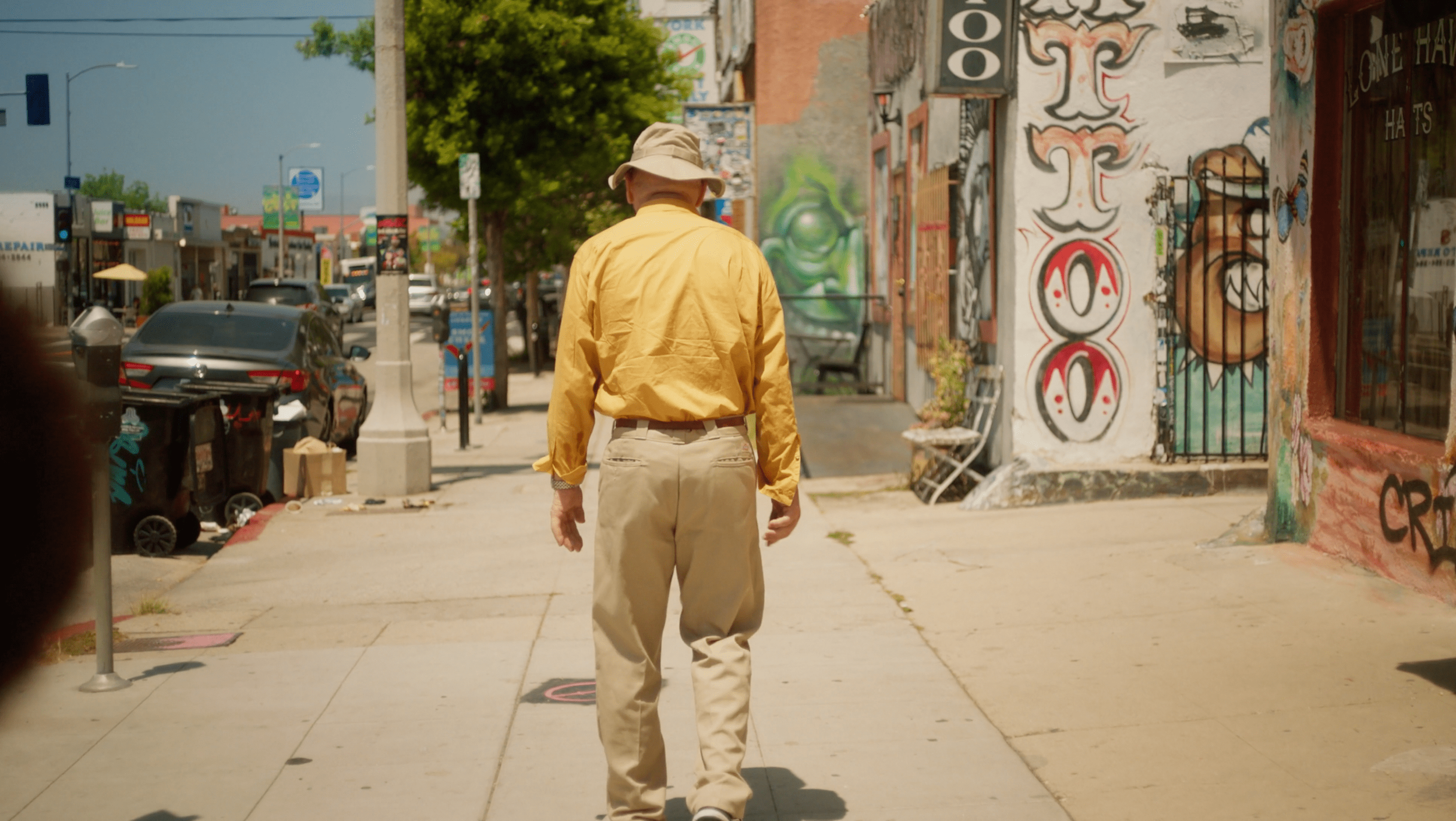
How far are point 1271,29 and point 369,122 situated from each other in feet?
53.7

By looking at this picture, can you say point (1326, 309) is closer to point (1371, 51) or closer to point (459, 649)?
point (1371, 51)

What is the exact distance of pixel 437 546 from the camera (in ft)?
29.5

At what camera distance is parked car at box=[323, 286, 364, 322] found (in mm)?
48531

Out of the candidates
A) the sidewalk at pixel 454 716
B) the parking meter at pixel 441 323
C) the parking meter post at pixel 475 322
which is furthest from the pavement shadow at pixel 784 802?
the parking meter post at pixel 475 322

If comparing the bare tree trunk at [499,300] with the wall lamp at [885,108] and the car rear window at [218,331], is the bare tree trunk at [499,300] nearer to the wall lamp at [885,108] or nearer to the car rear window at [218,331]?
the wall lamp at [885,108]

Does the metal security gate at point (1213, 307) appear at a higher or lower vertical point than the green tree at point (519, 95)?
lower

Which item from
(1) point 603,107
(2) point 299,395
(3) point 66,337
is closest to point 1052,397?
(2) point 299,395

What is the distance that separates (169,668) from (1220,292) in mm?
7384

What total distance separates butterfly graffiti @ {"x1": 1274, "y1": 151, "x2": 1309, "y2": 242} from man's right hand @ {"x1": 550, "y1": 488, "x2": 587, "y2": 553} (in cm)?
496

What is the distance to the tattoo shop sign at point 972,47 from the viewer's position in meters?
9.37

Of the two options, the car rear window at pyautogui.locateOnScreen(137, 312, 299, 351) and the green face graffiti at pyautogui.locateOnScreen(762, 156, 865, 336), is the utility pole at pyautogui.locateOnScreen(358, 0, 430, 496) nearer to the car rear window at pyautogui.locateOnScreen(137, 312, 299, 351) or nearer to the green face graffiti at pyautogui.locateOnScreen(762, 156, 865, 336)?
the car rear window at pyautogui.locateOnScreen(137, 312, 299, 351)

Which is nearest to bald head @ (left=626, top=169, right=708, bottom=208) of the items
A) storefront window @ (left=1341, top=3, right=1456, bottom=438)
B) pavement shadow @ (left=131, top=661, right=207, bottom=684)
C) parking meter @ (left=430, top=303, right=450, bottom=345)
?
pavement shadow @ (left=131, top=661, right=207, bottom=684)

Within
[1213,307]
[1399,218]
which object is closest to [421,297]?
[1213,307]

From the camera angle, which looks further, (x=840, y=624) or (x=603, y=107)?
(x=603, y=107)
